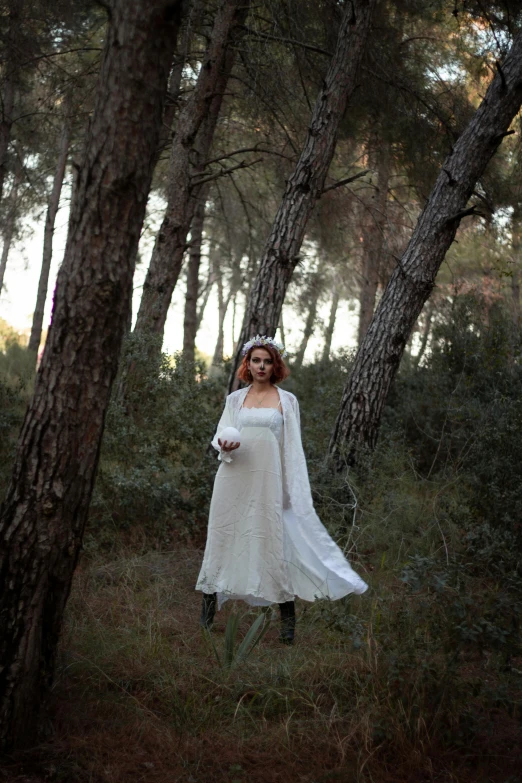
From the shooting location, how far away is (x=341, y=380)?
33.8ft

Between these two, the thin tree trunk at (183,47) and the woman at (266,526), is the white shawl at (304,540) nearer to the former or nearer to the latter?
the woman at (266,526)

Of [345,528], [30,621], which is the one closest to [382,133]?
[345,528]

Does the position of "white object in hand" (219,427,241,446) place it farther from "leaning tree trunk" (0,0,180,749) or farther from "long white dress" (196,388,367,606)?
"leaning tree trunk" (0,0,180,749)

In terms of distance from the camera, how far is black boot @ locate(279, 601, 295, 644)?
447cm

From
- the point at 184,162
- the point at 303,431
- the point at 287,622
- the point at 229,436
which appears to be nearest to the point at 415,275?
the point at 303,431

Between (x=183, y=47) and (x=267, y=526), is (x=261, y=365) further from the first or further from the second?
(x=183, y=47)

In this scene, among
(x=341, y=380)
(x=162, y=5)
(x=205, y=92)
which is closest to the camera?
(x=162, y=5)

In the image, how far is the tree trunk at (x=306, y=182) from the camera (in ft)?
24.5

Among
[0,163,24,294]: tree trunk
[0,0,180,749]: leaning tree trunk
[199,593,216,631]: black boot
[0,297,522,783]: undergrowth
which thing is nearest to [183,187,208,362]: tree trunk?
[0,163,24,294]: tree trunk

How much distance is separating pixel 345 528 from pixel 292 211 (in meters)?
3.18

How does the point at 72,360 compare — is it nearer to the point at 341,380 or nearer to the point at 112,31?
the point at 112,31

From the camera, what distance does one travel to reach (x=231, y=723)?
11.0 feet

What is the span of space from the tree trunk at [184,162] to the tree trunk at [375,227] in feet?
7.15

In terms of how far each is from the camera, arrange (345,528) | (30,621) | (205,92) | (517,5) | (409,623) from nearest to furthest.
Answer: (30,621), (409,623), (345,528), (517,5), (205,92)
